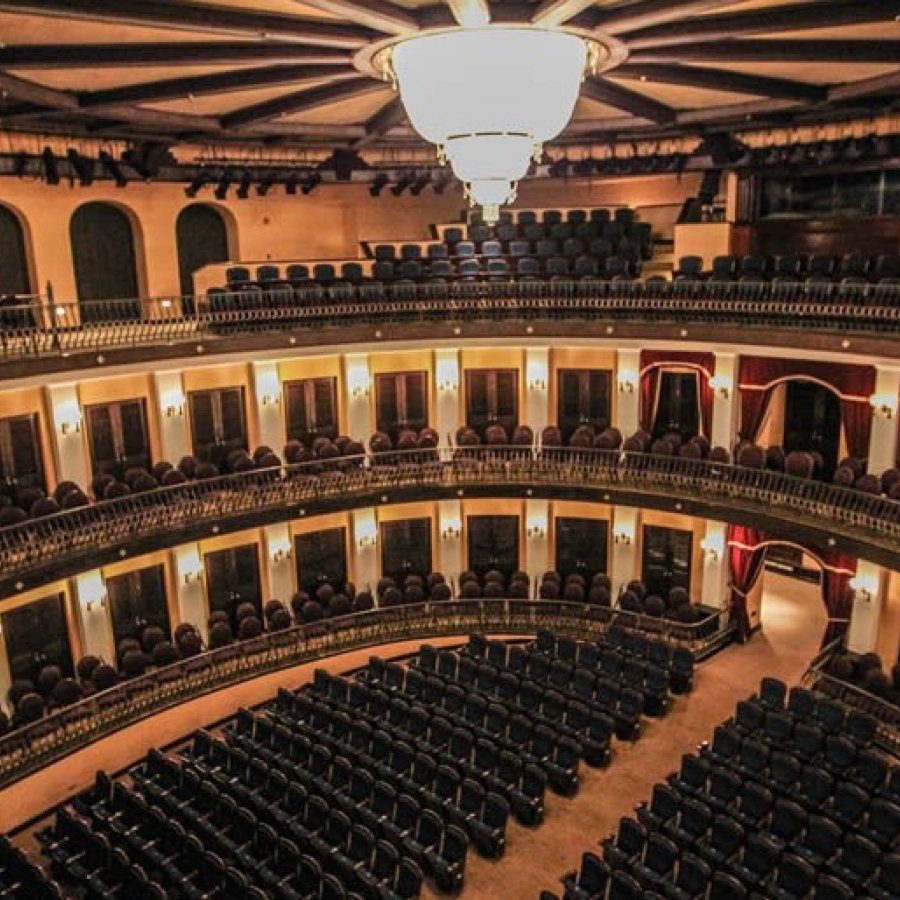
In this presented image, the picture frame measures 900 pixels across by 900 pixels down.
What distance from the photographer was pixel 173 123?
15.5 m

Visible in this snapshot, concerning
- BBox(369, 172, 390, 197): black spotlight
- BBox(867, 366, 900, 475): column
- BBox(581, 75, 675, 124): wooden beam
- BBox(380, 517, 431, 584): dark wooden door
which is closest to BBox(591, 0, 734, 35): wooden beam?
BBox(581, 75, 675, 124): wooden beam

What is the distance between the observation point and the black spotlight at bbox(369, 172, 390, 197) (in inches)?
941

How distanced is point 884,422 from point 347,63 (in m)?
12.4

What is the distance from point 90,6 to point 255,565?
15.3 m

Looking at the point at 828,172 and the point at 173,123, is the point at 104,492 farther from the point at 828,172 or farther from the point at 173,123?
the point at 828,172

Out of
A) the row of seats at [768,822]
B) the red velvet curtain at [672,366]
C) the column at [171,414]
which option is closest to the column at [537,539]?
the red velvet curtain at [672,366]

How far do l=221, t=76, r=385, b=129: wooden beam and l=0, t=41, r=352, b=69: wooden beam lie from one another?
2.56 meters

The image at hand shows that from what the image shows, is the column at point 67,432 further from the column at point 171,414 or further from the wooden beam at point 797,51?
the wooden beam at point 797,51

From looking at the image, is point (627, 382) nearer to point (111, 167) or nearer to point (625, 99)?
point (625, 99)

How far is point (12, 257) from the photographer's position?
62.6 feet

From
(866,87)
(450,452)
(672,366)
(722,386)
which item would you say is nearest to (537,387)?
(450,452)

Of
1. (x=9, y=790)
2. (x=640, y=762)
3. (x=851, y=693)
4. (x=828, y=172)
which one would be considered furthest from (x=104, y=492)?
(x=828, y=172)

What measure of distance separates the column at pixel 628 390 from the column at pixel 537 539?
280cm

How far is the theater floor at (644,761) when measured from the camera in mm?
12492
